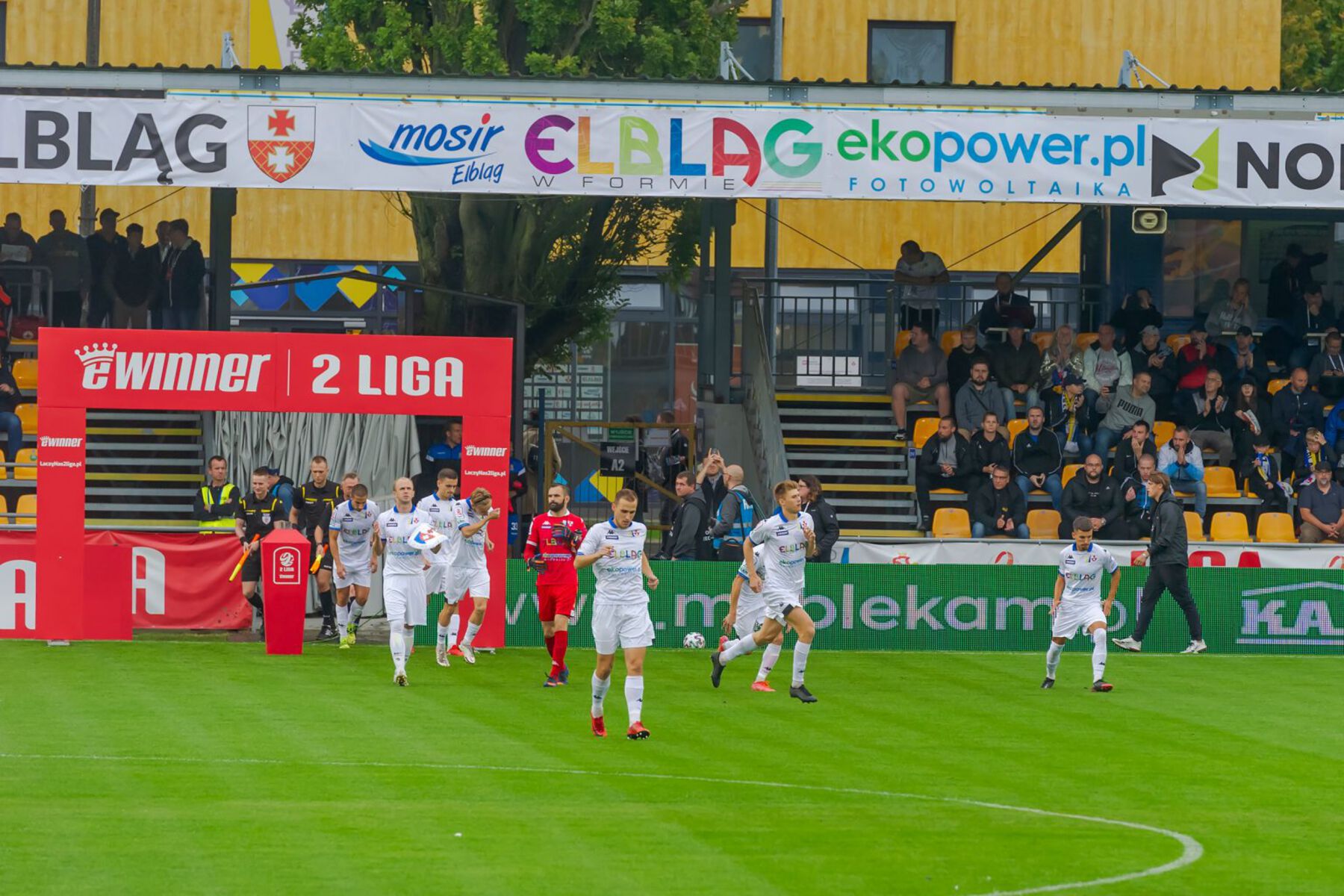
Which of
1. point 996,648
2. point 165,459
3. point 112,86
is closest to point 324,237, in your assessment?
point 165,459

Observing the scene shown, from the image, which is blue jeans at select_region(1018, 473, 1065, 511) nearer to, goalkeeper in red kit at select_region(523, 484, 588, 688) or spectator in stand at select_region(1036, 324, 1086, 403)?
spectator in stand at select_region(1036, 324, 1086, 403)

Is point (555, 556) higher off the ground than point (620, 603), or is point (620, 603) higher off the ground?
point (555, 556)

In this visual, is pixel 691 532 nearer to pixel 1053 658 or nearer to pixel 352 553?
pixel 352 553

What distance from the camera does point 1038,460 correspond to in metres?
28.1

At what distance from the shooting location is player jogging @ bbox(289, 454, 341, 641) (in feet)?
79.2

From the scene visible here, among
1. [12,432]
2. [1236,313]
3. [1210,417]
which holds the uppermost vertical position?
[1236,313]

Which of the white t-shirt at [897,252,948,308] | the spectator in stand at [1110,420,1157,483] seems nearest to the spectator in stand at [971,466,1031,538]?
the spectator in stand at [1110,420,1157,483]

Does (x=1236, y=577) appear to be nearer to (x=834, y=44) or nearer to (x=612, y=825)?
(x=612, y=825)

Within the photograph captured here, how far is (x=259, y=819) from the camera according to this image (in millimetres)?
12383

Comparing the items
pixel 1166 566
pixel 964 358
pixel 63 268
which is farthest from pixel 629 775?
pixel 63 268

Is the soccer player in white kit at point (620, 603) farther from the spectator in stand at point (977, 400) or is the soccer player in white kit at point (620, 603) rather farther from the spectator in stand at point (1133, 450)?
the spectator in stand at point (977, 400)

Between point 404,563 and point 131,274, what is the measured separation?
34.6ft

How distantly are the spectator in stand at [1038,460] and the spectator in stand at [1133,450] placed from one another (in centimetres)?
81

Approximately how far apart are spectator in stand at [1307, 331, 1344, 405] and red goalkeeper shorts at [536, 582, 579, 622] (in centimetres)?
1411
